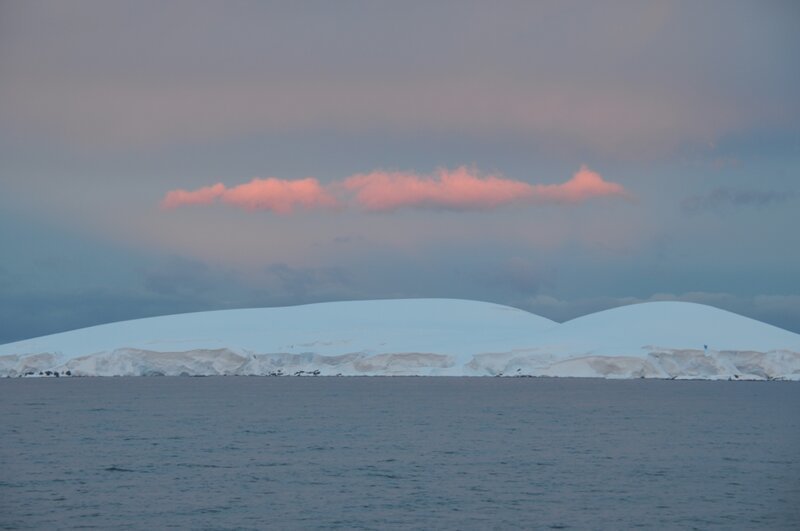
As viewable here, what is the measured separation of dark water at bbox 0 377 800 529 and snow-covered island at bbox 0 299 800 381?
22.0 meters

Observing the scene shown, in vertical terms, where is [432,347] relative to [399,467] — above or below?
above

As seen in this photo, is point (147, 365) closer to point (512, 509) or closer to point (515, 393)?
point (515, 393)

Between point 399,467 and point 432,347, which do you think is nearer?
point 399,467

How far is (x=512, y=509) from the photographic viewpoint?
22.9 meters

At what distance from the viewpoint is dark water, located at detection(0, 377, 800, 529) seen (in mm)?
22312

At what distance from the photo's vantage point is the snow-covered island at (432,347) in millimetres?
77188

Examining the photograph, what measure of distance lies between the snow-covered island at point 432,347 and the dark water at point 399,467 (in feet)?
72.1

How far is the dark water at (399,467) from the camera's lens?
22.3m

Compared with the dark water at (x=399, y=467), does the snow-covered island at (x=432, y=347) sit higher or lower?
higher

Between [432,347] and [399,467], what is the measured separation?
53715 mm

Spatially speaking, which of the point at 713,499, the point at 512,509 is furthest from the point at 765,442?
the point at 512,509

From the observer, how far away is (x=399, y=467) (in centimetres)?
3011

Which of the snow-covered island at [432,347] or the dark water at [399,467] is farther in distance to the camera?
the snow-covered island at [432,347]

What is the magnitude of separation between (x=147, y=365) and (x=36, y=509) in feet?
201
